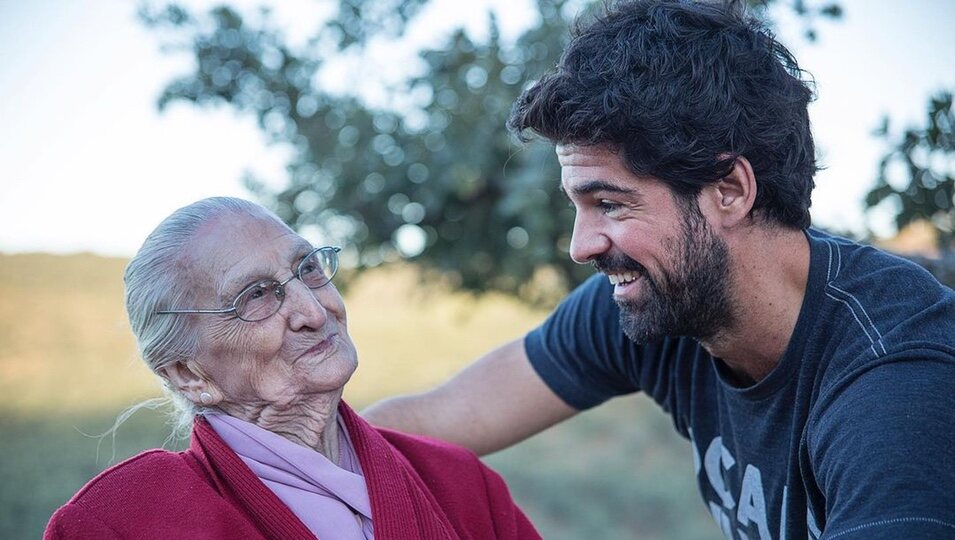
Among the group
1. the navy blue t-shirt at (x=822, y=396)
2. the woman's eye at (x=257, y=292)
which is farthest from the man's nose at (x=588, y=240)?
the woman's eye at (x=257, y=292)

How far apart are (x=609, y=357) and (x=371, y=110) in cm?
126

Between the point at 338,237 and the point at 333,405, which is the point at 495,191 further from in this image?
the point at 333,405

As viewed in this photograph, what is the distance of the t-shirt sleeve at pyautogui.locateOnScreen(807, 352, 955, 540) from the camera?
1633 millimetres

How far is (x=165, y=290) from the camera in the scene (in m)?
2.19

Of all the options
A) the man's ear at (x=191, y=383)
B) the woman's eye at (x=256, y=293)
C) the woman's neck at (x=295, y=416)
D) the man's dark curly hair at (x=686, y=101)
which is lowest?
the woman's neck at (x=295, y=416)

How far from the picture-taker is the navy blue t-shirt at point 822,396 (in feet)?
5.56

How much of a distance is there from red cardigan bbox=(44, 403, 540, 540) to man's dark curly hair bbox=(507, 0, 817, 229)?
90 cm

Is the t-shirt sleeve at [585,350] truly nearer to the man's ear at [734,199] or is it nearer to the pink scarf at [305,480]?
the man's ear at [734,199]

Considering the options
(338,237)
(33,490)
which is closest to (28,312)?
(33,490)

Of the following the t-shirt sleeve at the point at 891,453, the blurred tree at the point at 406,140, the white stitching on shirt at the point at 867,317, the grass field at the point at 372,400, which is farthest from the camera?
the grass field at the point at 372,400

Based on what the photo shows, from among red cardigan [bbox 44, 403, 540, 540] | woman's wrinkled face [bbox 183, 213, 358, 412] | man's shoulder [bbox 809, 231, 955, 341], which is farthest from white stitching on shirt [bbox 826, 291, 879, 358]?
woman's wrinkled face [bbox 183, 213, 358, 412]

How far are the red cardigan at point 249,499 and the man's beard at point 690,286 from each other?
64cm

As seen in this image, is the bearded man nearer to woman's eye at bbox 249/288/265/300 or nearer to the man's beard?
the man's beard

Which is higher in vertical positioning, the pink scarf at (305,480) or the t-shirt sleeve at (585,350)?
the t-shirt sleeve at (585,350)
